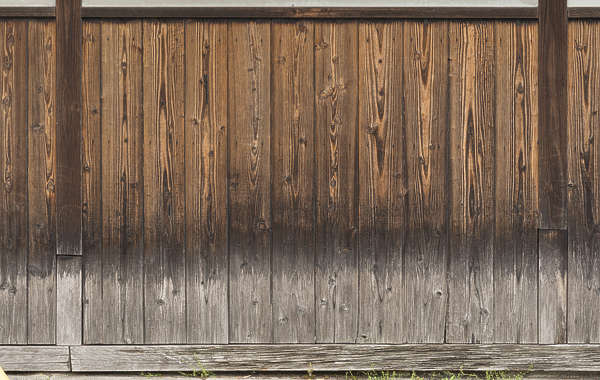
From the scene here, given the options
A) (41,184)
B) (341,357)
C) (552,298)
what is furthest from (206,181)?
(552,298)

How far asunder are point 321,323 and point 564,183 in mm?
1778

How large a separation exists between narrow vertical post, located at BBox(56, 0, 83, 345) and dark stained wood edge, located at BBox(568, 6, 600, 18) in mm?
3095

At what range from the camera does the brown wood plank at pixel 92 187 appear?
3633 millimetres

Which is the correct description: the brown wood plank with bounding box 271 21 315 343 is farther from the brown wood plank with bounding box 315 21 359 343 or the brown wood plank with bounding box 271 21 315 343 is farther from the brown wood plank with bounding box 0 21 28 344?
the brown wood plank with bounding box 0 21 28 344

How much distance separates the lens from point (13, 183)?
3643mm

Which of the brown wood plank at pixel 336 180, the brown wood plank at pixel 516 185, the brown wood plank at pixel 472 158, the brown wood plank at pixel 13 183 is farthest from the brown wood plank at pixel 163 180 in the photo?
the brown wood plank at pixel 516 185

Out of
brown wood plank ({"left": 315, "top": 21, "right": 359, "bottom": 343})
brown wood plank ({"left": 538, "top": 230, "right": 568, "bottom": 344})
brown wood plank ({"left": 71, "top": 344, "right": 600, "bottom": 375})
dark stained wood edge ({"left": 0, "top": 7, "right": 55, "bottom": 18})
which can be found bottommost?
brown wood plank ({"left": 71, "top": 344, "right": 600, "bottom": 375})

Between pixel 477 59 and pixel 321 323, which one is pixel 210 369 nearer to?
pixel 321 323

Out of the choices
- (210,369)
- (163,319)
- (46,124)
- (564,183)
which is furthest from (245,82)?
(564,183)

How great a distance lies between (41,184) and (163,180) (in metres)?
0.77

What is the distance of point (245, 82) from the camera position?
365cm

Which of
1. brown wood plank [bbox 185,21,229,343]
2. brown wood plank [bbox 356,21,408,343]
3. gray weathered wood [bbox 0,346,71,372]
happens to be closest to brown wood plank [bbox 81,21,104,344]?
gray weathered wood [bbox 0,346,71,372]

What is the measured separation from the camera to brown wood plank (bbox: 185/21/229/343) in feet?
12.0

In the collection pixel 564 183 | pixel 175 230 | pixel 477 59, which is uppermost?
pixel 477 59
